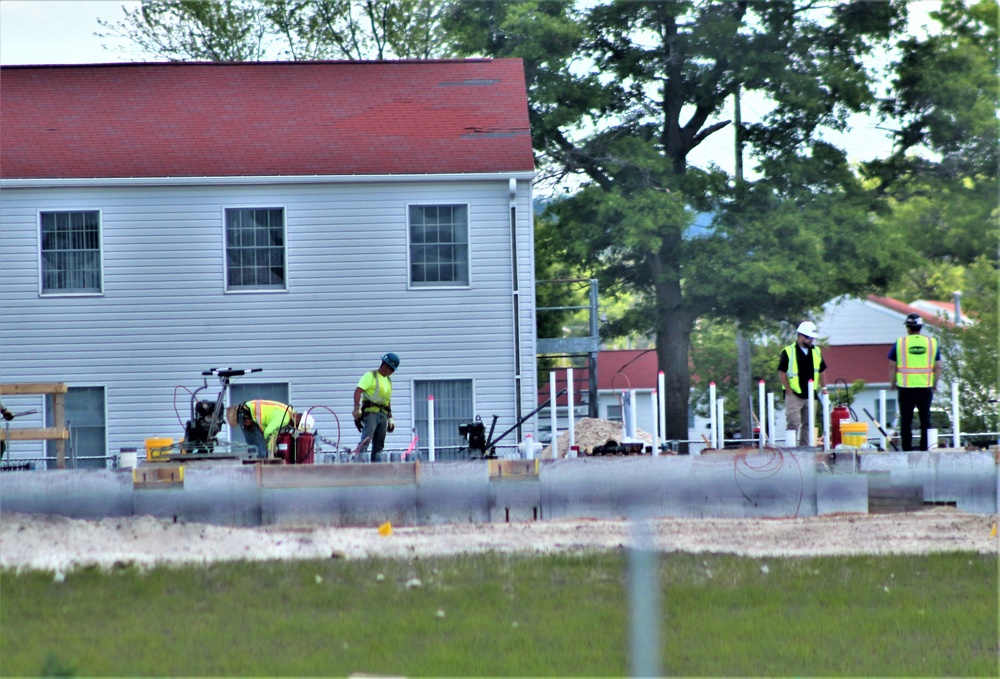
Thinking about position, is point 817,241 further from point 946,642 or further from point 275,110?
point 946,642

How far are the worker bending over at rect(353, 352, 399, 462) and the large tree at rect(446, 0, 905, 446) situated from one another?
11811 mm

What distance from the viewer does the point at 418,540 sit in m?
13.6

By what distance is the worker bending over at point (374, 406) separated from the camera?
58.3 ft

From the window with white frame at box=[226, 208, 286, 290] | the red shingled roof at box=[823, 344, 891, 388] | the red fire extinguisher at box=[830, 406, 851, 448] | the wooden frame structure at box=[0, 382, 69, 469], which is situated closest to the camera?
the wooden frame structure at box=[0, 382, 69, 469]

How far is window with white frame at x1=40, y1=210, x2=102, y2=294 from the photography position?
22953 millimetres

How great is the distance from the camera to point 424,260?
76.0 feet

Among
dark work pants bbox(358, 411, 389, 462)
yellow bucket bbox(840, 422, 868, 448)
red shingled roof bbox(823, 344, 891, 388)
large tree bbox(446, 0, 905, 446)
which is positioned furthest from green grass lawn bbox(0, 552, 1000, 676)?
red shingled roof bbox(823, 344, 891, 388)

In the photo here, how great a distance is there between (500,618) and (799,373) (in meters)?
8.35

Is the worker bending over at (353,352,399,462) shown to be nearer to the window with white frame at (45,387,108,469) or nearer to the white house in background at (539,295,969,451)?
the window with white frame at (45,387,108,469)

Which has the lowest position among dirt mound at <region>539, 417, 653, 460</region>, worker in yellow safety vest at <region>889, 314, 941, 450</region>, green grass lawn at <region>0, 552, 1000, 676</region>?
green grass lawn at <region>0, 552, 1000, 676</region>

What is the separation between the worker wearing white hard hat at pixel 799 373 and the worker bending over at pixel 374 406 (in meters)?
5.30

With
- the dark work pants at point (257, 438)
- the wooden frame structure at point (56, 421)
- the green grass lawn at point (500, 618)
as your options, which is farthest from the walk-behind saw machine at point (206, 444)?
the green grass lawn at point (500, 618)

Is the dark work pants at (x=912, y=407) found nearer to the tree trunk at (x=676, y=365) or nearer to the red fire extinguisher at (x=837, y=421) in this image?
the red fire extinguisher at (x=837, y=421)

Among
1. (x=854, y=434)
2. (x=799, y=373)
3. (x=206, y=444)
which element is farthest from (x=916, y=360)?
(x=206, y=444)
